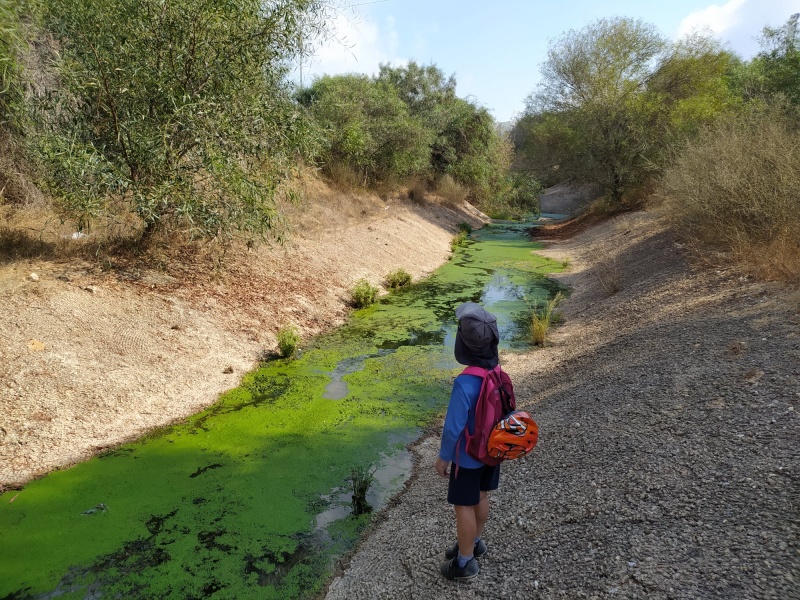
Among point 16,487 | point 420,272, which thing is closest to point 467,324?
point 16,487

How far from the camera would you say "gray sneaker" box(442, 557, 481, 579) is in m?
3.39

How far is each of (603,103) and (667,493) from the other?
2537cm

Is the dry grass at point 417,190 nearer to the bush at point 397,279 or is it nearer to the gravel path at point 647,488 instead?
the bush at point 397,279

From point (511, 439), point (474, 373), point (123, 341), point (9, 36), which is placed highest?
point (9, 36)

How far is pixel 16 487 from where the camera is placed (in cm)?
505

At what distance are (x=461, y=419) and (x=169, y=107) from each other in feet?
26.2

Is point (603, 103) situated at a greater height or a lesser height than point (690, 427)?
greater

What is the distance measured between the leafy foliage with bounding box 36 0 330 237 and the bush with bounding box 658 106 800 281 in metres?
8.64

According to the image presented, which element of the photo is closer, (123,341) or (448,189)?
(123,341)

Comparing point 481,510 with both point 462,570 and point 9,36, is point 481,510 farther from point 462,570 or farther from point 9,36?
point 9,36

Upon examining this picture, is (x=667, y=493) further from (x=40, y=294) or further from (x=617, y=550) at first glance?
(x=40, y=294)

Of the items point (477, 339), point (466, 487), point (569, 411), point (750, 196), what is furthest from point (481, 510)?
point (750, 196)

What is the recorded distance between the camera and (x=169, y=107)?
8602 millimetres

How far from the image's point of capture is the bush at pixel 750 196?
28.6 feet
